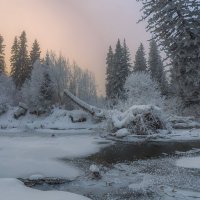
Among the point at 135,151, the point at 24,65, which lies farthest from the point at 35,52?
the point at 135,151

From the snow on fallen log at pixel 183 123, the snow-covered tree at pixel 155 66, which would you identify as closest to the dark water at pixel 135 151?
the snow on fallen log at pixel 183 123

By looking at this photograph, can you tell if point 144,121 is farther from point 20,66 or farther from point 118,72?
point 20,66

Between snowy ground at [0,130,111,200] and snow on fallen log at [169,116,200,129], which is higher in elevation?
A: snow on fallen log at [169,116,200,129]

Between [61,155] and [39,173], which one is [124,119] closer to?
[61,155]

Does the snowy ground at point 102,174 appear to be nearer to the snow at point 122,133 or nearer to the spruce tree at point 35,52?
the snow at point 122,133

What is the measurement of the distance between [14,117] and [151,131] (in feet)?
95.4

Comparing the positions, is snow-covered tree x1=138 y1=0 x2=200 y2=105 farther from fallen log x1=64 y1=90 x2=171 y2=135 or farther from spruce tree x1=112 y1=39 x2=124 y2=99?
spruce tree x1=112 y1=39 x2=124 y2=99

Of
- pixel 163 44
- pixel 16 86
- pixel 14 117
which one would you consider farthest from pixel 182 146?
pixel 16 86

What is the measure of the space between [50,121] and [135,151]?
2984cm

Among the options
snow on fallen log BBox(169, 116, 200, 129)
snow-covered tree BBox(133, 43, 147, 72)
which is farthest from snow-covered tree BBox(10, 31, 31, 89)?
snow on fallen log BBox(169, 116, 200, 129)

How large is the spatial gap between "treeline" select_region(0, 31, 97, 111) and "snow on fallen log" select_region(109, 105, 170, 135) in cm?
2639

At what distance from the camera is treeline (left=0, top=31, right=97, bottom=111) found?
52062 mm

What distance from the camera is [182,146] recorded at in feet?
67.8

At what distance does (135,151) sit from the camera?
18.9 meters
